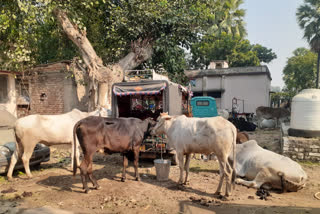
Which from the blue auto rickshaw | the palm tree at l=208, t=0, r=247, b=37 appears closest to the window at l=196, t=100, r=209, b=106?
the blue auto rickshaw

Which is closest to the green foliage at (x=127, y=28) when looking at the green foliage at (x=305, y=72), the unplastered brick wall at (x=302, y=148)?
the unplastered brick wall at (x=302, y=148)

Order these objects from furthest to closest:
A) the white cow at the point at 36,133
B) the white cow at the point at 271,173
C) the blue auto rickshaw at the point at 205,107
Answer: the blue auto rickshaw at the point at 205,107 < the white cow at the point at 36,133 < the white cow at the point at 271,173

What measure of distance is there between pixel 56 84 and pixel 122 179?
9317 mm

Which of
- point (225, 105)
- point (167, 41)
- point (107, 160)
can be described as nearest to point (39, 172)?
point (107, 160)

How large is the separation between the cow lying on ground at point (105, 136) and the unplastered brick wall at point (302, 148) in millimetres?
5158

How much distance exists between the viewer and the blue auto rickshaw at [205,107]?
1605 cm

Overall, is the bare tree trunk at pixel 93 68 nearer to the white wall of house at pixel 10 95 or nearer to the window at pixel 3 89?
the white wall of house at pixel 10 95

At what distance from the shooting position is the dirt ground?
489 cm

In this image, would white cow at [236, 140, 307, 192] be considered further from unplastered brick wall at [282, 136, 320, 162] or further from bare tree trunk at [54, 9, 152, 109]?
bare tree trunk at [54, 9, 152, 109]

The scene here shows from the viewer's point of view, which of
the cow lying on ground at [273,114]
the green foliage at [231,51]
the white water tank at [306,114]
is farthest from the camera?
the green foliage at [231,51]

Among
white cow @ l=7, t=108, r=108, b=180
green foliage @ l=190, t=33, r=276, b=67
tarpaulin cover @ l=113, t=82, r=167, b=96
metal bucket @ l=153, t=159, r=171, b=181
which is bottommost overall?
metal bucket @ l=153, t=159, r=171, b=181

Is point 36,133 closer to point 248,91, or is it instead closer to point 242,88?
point 242,88

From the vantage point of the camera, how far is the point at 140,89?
25.7 ft

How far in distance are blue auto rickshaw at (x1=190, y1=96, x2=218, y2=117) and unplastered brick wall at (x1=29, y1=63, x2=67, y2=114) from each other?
336 inches
